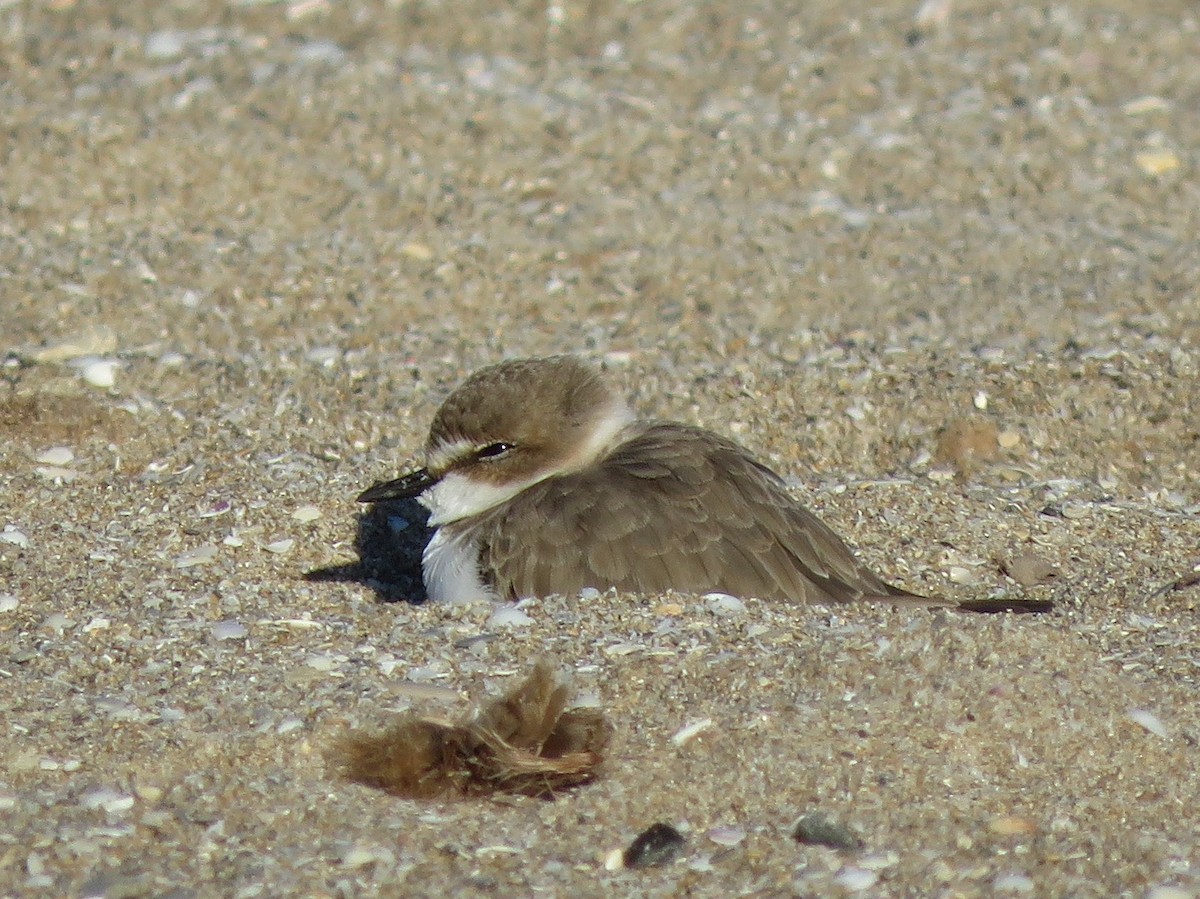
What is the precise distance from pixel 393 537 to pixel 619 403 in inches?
31.4

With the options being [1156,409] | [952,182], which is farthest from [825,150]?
[1156,409]

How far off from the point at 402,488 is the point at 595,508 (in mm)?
687

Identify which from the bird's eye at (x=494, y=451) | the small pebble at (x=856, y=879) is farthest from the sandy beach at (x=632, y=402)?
the bird's eye at (x=494, y=451)

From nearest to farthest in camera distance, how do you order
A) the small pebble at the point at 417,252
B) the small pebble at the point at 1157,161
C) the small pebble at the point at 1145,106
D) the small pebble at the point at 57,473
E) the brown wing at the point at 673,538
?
the brown wing at the point at 673,538 → the small pebble at the point at 57,473 → the small pebble at the point at 417,252 → the small pebble at the point at 1157,161 → the small pebble at the point at 1145,106

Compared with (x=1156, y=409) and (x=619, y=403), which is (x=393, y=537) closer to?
(x=619, y=403)

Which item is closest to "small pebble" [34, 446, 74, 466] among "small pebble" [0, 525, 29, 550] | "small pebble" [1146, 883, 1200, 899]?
"small pebble" [0, 525, 29, 550]

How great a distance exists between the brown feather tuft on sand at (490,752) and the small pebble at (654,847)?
0.19 m

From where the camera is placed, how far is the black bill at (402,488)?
15.3 ft

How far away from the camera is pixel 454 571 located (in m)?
4.35

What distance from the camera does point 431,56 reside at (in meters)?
7.80

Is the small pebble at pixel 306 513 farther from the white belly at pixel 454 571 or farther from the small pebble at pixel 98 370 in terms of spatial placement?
the small pebble at pixel 98 370

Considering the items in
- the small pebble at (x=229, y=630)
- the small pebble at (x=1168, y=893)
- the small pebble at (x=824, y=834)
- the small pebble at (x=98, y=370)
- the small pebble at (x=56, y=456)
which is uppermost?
the small pebble at (x=98, y=370)

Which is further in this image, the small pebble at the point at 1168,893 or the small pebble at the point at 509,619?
the small pebble at the point at 509,619

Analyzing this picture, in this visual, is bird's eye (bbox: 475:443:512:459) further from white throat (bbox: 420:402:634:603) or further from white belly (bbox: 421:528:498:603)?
white belly (bbox: 421:528:498:603)
